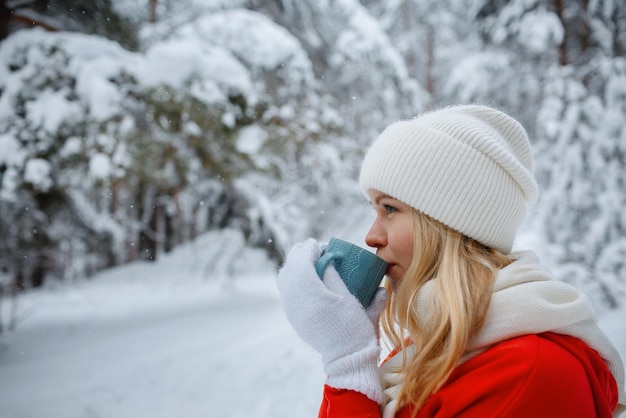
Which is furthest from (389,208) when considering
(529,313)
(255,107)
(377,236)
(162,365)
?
(162,365)

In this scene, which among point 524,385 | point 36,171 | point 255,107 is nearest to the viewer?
point 524,385

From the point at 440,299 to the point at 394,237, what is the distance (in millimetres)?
256

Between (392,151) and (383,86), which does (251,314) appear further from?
(392,151)

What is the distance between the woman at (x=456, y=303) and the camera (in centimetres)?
97

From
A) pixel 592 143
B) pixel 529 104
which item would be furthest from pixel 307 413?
pixel 529 104

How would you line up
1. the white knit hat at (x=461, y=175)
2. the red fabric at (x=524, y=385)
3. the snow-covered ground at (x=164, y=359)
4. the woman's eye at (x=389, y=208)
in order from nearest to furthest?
the red fabric at (x=524, y=385) < the white knit hat at (x=461, y=175) < the woman's eye at (x=389, y=208) < the snow-covered ground at (x=164, y=359)

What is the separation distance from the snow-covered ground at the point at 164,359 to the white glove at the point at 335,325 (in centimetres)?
318

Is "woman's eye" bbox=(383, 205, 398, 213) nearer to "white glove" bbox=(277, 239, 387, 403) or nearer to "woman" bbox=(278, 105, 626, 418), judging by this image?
"woman" bbox=(278, 105, 626, 418)

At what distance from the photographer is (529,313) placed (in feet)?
3.35

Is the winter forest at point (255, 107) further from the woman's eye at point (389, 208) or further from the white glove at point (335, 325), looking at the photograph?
the white glove at point (335, 325)

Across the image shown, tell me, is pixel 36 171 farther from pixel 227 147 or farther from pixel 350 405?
pixel 350 405

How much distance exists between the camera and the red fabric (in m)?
0.92

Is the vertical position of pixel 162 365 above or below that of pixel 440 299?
below

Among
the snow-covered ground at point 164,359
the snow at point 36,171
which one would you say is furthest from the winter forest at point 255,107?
the snow-covered ground at point 164,359
